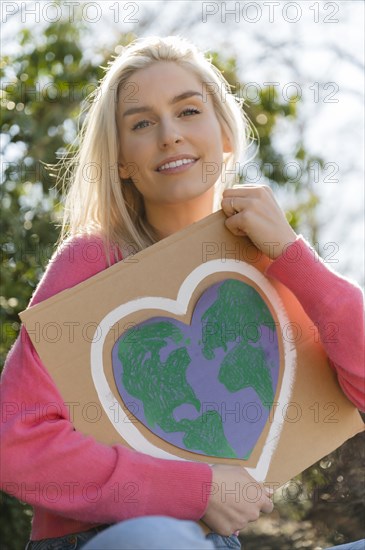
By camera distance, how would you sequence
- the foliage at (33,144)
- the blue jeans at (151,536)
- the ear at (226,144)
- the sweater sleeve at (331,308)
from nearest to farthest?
the blue jeans at (151,536)
the sweater sleeve at (331,308)
the ear at (226,144)
the foliage at (33,144)

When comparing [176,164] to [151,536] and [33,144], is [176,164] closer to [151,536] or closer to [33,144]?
[151,536]

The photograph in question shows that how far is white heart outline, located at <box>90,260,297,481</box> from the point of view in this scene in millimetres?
1874

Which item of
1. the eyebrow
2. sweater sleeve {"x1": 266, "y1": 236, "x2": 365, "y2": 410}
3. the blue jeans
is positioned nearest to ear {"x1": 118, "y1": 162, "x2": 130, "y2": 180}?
the eyebrow

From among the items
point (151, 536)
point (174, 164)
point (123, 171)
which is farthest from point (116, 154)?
point (151, 536)

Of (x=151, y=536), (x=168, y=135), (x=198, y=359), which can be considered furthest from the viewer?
(x=168, y=135)

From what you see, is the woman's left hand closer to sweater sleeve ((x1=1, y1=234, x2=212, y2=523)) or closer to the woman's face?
the woman's face

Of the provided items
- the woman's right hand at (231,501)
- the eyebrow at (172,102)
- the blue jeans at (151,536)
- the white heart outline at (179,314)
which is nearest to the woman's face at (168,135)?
the eyebrow at (172,102)

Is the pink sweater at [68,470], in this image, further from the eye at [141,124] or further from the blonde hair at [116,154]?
the eye at [141,124]

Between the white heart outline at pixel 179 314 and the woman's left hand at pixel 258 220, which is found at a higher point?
the woman's left hand at pixel 258 220

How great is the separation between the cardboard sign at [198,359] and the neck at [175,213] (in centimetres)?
22

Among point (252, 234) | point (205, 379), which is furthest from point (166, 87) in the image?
point (205, 379)

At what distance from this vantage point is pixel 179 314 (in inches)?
78.0

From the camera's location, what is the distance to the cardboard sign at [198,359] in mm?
1875

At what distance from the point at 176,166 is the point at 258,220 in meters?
0.27
